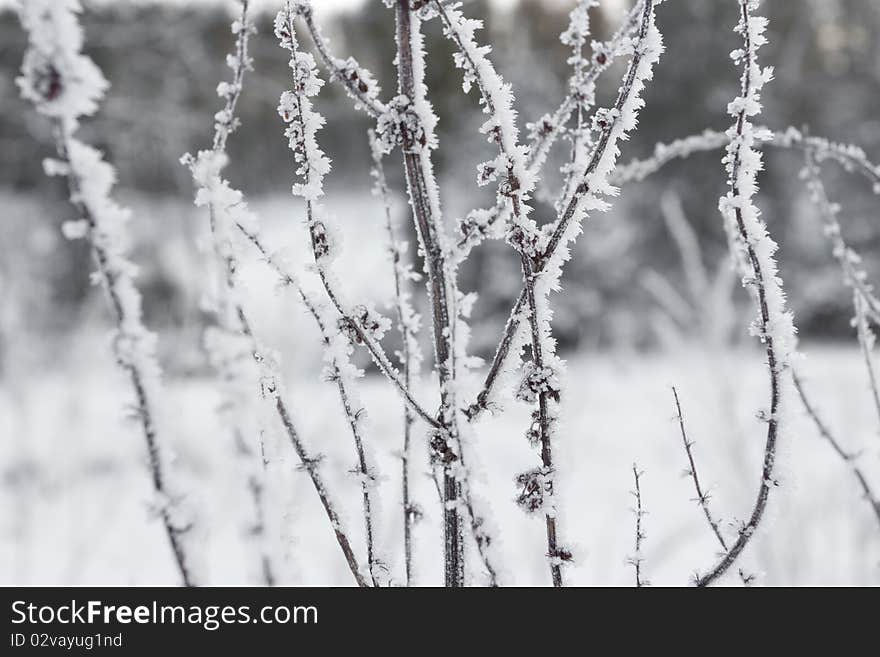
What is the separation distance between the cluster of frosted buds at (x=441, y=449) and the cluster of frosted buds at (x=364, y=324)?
4.9 inches

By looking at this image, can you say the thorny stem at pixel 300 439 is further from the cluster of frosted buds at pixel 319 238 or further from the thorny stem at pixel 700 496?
the thorny stem at pixel 700 496

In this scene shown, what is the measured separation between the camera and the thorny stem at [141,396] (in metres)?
0.61

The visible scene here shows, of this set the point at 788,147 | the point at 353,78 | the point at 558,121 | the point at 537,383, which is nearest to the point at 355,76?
the point at 353,78

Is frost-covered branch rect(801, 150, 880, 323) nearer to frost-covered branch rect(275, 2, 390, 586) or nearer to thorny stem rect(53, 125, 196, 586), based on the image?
frost-covered branch rect(275, 2, 390, 586)

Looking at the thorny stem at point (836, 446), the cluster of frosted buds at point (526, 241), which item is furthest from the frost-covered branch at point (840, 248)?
the cluster of frosted buds at point (526, 241)

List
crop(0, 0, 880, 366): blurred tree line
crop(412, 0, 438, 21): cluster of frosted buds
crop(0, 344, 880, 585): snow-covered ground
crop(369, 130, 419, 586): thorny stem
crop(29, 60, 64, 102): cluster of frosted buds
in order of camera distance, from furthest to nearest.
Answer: crop(0, 0, 880, 366): blurred tree line → crop(0, 344, 880, 585): snow-covered ground → crop(369, 130, 419, 586): thorny stem → crop(412, 0, 438, 21): cluster of frosted buds → crop(29, 60, 64, 102): cluster of frosted buds

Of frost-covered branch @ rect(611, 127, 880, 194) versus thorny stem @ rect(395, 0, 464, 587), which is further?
frost-covered branch @ rect(611, 127, 880, 194)

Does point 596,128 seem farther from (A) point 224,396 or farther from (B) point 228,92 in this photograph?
(A) point 224,396

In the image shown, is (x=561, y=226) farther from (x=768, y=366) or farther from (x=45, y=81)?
(x=45, y=81)

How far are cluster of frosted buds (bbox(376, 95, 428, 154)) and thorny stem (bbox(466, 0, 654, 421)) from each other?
0.17m

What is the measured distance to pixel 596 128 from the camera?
Answer: 68 centimetres

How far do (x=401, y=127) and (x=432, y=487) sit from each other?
11.2 ft

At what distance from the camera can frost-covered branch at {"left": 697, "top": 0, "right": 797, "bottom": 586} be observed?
26.9 inches

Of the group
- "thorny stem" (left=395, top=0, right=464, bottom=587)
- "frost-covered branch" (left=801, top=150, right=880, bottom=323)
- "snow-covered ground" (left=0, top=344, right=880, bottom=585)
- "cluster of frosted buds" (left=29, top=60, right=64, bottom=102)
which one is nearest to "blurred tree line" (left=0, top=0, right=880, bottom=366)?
"snow-covered ground" (left=0, top=344, right=880, bottom=585)
